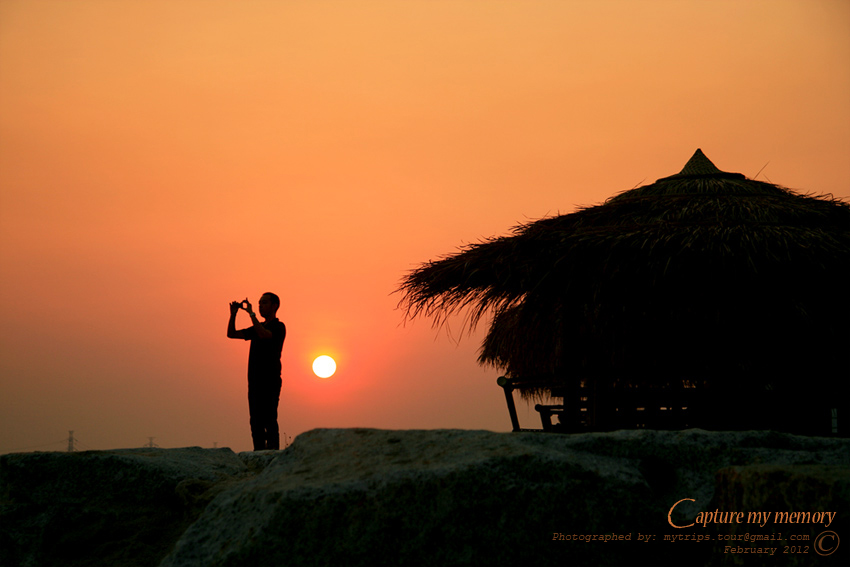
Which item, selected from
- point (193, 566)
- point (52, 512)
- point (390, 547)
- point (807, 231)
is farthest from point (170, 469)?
point (807, 231)

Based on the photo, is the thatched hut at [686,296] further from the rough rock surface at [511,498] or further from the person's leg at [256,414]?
the rough rock surface at [511,498]

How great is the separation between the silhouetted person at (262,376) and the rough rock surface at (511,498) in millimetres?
3194

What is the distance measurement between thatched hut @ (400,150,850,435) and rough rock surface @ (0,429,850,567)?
4167 mm

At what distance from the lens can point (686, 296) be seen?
686cm

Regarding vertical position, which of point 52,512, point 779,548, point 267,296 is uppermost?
point 267,296

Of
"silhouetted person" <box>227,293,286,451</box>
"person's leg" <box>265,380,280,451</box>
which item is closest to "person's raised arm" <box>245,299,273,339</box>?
"silhouetted person" <box>227,293,286,451</box>

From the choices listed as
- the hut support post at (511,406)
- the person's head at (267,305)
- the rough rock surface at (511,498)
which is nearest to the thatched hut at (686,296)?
the hut support post at (511,406)

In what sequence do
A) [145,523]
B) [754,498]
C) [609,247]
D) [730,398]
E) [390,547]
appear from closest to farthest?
[754,498] → [390,547] → [145,523] → [609,247] → [730,398]

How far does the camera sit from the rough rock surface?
6.88ft

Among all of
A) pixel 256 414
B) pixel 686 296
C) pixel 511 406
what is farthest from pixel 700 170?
pixel 256 414

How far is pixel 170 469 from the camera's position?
10.9 ft

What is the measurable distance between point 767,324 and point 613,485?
552 cm

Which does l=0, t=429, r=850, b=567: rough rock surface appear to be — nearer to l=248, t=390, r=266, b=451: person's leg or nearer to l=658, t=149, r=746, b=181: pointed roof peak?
l=248, t=390, r=266, b=451: person's leg

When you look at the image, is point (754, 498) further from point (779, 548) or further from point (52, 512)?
point (52, 512)
